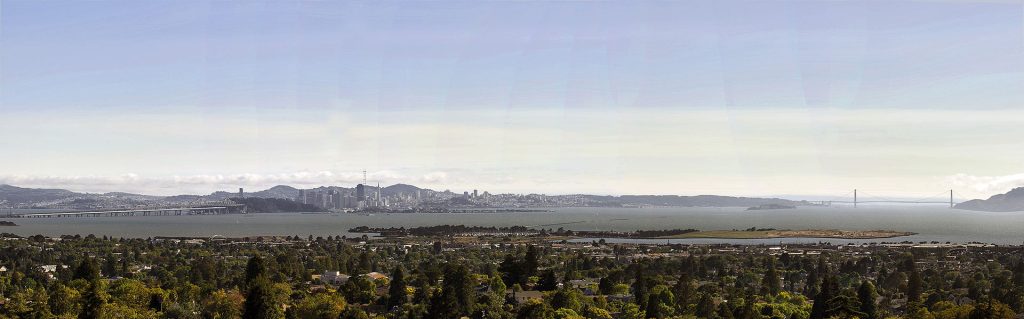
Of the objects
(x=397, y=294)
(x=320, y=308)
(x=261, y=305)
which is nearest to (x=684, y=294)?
(x=397, y=294)

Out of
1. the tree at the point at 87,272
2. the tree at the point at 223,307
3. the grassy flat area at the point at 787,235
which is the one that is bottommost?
the tree at the point at 223,307

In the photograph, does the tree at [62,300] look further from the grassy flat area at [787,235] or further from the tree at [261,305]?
the grassy flat area at [787,235]

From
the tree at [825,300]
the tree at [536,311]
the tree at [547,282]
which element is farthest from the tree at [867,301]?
the tree at [547,282]

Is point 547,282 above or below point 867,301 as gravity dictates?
below

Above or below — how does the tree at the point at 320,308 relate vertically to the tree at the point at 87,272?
below

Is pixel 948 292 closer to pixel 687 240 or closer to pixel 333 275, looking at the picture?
pixel 333 275

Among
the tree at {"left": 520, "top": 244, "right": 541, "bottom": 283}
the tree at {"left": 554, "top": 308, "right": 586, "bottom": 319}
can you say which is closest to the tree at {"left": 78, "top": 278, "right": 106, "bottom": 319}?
the tree at {"left": 554, "top": 308, "right": 586, "bottom": 319}

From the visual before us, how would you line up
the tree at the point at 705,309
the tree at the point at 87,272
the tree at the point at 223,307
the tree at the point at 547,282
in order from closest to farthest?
the tree at the point at 223,307 → the tree at the point at 705,309 → the tree at the point at 87,272 → the tree at the point at 547,282

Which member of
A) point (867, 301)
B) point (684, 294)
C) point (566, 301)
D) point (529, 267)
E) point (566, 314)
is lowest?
point (566, 314)

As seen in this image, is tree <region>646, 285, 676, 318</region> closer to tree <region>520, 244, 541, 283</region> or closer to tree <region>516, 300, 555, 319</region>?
tree <region>516, 300, 555, 319</region>

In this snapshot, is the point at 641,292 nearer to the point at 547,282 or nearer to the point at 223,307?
the point at 547,282

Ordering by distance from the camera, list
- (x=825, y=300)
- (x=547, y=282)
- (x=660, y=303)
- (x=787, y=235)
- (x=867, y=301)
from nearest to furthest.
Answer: (x=825, y=300)
(x=867, y=301)
(x=660, y=303)
(x=547, y=282)
(x=787, y=235)
